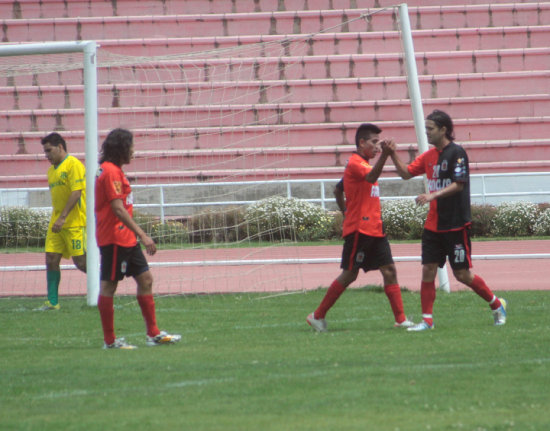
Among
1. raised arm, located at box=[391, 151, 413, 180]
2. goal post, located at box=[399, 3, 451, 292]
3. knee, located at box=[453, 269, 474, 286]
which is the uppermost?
goal post, located at box=[399, 3, 451, 292]

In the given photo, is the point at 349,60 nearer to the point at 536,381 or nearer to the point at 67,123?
the point at 67,123

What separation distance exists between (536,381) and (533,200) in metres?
19.0

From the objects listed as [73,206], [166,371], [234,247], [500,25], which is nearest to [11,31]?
[500,25]

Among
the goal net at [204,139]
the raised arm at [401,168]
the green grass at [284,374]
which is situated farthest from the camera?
the goal net at [204,139]

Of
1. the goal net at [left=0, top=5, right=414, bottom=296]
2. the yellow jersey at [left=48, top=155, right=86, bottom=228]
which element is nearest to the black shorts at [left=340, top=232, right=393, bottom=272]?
the yellow jersey at [left=48, top=155, right=86, bottom=228]

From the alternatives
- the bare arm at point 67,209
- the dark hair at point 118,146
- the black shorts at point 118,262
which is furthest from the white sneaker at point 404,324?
the bare arm at point 67,209

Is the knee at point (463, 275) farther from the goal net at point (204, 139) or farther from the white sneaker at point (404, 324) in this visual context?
the goal net at point (204, 139)

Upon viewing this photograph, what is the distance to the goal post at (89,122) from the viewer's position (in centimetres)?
1162

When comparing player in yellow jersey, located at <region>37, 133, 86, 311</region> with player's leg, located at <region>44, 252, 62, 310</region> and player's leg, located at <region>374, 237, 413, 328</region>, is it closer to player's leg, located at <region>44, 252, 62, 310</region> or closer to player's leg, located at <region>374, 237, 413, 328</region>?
player's leg, located at <region>44, 252, 62, 310</region>

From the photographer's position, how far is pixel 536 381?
21.3 feet

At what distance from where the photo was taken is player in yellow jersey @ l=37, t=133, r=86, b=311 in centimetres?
1190

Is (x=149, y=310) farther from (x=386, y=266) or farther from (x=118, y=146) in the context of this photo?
(x=386, y=266)

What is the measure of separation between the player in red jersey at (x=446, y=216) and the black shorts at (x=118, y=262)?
2483mm

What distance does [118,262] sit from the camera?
28.0ft
